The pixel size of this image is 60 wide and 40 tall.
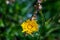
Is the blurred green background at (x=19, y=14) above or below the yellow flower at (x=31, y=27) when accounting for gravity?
above

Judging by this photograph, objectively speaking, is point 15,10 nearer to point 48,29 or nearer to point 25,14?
point 25,14

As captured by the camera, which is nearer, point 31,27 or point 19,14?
point 31,27

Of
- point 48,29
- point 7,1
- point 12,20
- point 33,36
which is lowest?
point 33,36

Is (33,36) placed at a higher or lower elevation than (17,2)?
lower

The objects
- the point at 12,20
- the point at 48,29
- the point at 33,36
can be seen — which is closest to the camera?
the point at 33,36

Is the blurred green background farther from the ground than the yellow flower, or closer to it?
farther from the ground

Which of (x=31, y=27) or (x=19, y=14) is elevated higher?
(x=19, y=14)

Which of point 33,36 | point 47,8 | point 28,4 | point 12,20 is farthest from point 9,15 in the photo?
point 33,36

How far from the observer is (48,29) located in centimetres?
241

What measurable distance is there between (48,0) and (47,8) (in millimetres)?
102

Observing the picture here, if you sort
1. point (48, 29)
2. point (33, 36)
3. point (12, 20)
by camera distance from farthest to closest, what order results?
point (12, 20) < point (48, 29) < point (33, 36)

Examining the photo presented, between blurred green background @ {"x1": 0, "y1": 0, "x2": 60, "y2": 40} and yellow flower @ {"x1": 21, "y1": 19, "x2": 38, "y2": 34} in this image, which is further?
blurred green background @ {"x1": 0, "y1": 0, "x2": 60, "y2": 40}

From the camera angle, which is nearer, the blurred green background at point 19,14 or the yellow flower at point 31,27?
the yellow flower at point 31,27

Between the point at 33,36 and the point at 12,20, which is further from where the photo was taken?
the point at 12,20
